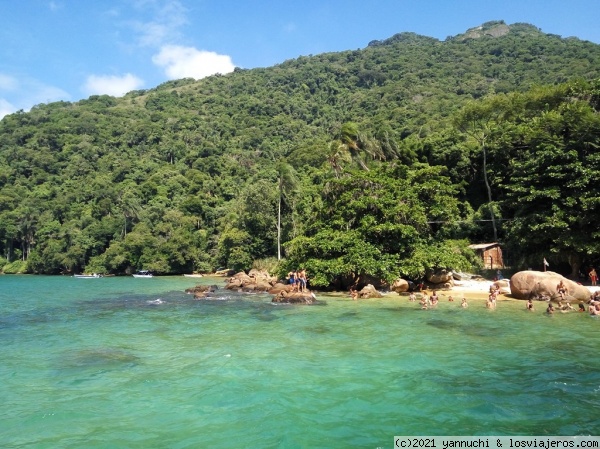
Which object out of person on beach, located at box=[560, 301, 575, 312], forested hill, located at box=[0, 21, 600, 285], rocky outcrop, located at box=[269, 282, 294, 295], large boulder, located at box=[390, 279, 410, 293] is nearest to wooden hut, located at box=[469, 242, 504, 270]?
forested hill, located at box=[0, 21, 600, 285]

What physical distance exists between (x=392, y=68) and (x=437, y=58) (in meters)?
19.0

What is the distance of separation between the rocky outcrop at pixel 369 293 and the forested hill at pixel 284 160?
1.58 m

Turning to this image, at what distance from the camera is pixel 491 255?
3619 cm

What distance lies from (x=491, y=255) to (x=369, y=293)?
49.6 ft

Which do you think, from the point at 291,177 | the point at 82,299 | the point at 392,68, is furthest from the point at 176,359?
the point at 392,68

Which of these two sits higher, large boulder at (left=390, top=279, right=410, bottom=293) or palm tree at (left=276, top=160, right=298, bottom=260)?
palm tree at (left=276, top=160, right=298, bottom=260)

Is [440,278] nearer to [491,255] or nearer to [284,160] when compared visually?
[491,255]

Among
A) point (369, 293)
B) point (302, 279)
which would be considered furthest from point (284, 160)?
point (369, 293)

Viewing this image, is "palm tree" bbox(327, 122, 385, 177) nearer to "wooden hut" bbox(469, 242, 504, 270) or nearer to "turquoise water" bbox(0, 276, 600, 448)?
"wooden hut" bbox(469, 242, 504, 270)

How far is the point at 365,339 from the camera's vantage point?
15.6m

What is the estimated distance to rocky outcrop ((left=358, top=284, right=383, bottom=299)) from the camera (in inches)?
1061

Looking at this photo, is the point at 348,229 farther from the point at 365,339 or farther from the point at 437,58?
the point at 437,58

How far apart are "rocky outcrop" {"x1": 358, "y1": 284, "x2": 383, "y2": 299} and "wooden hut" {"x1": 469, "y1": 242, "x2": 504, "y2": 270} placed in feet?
43.6

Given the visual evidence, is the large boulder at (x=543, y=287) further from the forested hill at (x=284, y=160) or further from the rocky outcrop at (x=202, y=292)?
the rocky outcrop at (x=202, y=292)
